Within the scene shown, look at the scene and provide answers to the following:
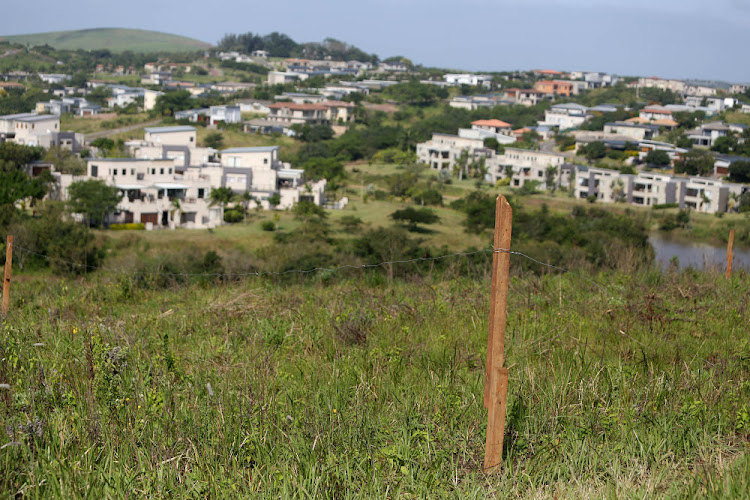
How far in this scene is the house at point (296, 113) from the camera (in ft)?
130

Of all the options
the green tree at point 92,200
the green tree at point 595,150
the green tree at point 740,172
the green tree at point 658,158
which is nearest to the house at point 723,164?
the green tree at point 740,172

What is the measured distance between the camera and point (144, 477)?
1.89 metres

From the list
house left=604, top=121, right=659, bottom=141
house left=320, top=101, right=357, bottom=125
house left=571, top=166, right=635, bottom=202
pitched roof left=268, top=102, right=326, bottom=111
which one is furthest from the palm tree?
house left=604, top=121, right=659, bottom=141

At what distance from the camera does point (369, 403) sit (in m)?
2.32

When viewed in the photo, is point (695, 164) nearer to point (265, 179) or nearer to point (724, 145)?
point (724, 145)

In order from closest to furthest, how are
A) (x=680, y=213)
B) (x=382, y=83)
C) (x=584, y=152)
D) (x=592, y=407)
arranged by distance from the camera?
(x=592, y=407), (x=680, y=213), (x=584, y=152), (x=382, y=83)

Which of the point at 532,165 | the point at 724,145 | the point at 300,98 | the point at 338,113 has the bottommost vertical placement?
the point at 532,165

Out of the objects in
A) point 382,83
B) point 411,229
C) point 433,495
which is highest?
point 382,83

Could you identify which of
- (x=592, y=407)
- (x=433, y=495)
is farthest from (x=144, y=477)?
(x=592, y=407)

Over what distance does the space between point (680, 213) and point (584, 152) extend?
39.1ft

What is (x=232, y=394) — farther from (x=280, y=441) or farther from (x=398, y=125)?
(x=398, y=125)

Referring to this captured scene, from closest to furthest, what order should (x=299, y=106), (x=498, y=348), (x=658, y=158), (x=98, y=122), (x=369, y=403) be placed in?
(x=498, y=348), (x=369, y=403), (x=658, y=158), (x=98, y=122), (x=299, y=106)

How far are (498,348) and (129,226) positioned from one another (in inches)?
690

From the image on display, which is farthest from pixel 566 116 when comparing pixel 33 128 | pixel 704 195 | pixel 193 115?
pixel 33 128
